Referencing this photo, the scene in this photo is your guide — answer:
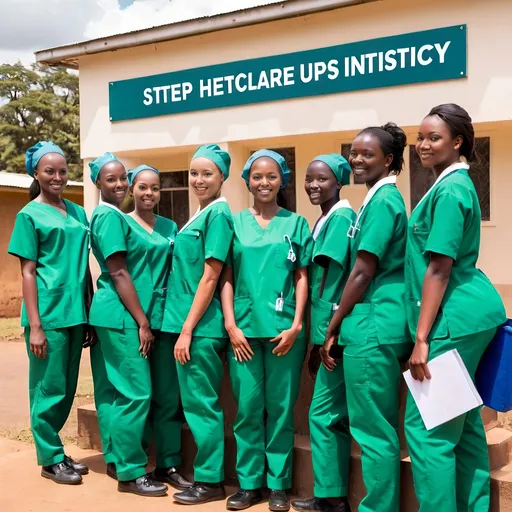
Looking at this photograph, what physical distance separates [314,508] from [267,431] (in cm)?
43

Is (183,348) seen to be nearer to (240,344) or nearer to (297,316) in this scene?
(240,344)

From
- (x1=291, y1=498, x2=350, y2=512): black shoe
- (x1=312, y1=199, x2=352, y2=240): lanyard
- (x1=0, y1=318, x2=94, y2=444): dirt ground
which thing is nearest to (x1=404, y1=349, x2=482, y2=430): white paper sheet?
(x1=291, y1=498, x2=350, y2=512): black shoe

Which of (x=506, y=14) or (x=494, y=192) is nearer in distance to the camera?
(x=506, y=14)

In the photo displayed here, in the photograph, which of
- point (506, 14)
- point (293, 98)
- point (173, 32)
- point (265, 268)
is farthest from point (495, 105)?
point (265, 268)

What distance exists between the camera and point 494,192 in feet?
26.8

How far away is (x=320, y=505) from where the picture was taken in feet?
11.4

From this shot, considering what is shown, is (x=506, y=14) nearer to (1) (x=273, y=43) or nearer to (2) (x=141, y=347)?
(1) (x=273, y=43)

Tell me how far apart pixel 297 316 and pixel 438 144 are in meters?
1.11

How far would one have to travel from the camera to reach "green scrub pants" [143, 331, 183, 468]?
4055mm

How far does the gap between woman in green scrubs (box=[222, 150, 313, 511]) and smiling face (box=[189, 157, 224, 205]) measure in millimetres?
229

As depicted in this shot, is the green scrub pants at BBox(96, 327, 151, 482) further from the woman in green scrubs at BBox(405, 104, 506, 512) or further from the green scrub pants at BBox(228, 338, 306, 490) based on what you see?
the woman in green scrubs at BBox(405, 104, 506, 512)

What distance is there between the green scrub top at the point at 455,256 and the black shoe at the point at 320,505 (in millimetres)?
1016

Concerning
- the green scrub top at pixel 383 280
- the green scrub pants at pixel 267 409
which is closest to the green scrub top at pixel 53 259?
the green scrub pants at pixel 267 409

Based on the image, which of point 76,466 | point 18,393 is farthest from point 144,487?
point 18,393
